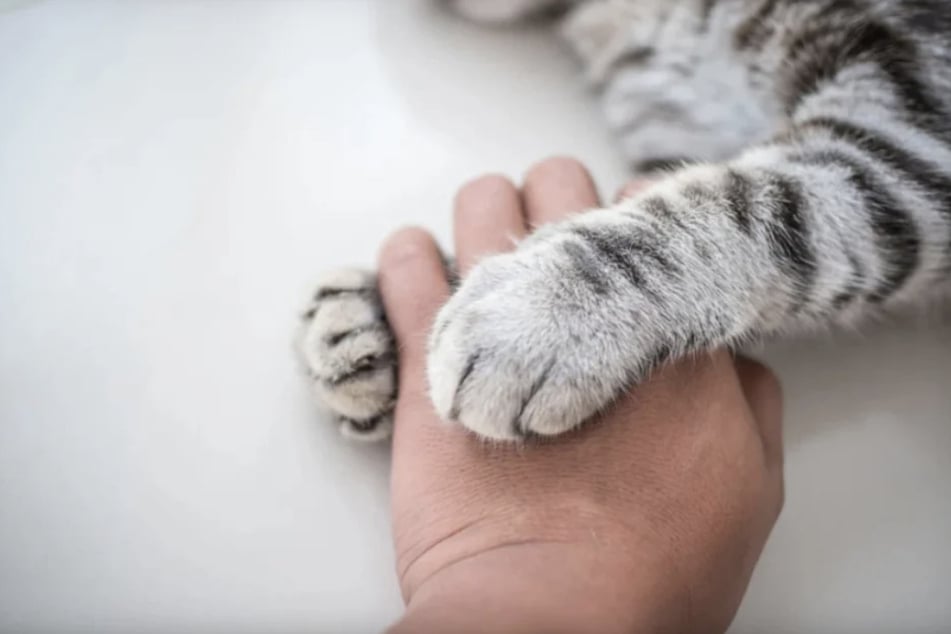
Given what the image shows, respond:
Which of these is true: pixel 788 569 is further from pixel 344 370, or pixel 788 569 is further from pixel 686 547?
pixel 344 370

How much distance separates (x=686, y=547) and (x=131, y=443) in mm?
503

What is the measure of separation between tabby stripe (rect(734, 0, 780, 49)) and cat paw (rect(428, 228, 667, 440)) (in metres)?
0.40

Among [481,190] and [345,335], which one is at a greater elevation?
[481,190]

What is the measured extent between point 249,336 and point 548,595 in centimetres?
43

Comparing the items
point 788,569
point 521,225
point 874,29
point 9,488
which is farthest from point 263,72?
point 788,569

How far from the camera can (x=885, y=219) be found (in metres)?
0.71

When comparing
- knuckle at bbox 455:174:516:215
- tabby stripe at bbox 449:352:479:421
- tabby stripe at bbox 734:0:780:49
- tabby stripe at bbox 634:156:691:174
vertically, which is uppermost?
tabby stripe at bbox 734:0:780:49

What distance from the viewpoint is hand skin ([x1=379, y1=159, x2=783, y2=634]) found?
564mm

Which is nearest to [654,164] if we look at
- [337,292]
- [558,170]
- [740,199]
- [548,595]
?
[558,170]

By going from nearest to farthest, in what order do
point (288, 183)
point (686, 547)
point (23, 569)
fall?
point (686, 547) → point (23, 569) → point (288, 183)

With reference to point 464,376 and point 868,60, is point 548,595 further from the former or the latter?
point 868,60

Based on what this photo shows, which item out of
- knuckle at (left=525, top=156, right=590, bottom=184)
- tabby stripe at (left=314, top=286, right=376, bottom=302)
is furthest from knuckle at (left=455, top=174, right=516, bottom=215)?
tabby stripe at (left=314, top=286, right=376, bottom=302)

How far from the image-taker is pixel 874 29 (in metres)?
0.78

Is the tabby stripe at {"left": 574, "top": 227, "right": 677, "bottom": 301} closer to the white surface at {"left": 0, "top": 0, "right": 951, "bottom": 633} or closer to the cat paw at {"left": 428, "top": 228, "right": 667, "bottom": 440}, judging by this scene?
the cat paw at {"left": 428, "top": 228, "right": 667, "bottom": 440}
